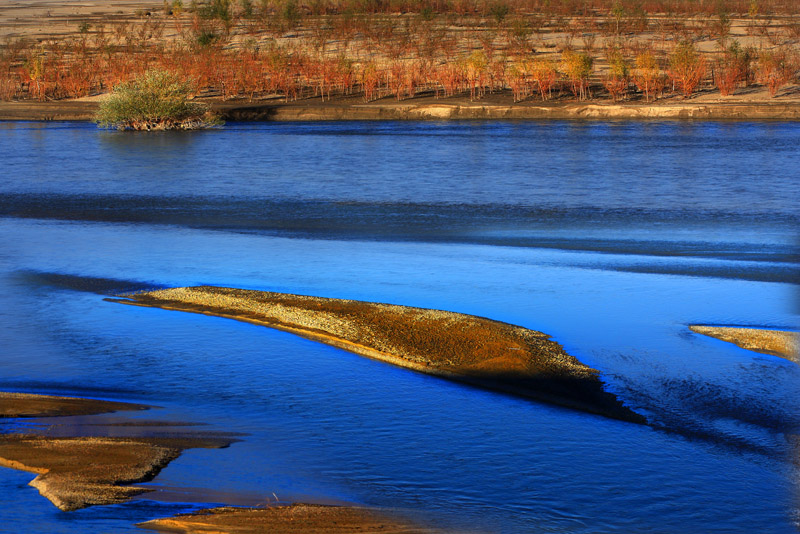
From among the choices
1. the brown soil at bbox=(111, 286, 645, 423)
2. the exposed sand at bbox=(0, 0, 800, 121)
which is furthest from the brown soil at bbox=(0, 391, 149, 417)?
the exposed sand at bbox=(0, 0, 800, 121)

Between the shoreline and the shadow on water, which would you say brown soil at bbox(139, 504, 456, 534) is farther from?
the shoreline

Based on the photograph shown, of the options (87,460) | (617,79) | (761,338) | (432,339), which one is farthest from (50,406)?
(617,79)

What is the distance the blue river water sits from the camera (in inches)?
245

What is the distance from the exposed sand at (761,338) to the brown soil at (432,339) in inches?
60.2

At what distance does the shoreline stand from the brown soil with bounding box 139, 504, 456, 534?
31.7 m

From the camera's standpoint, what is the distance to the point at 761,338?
30.6ft

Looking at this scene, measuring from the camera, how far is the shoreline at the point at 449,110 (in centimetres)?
3566

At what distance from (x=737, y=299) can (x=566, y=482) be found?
528 centimetres

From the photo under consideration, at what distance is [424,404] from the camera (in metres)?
7.83

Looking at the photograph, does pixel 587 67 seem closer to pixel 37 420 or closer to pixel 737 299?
pixel 737 299

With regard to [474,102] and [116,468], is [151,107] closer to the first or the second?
[474,102]

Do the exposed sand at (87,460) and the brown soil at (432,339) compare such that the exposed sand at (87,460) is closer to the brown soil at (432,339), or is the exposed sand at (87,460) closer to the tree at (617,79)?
the brown soil at (432,339)

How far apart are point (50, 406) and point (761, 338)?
5913 mm

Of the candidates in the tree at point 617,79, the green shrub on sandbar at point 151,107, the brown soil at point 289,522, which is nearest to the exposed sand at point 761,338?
the brown soil at point 289,522
